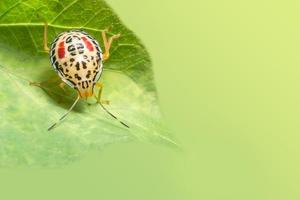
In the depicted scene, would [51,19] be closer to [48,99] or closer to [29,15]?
[29,15]

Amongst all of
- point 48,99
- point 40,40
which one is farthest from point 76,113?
point 40,40

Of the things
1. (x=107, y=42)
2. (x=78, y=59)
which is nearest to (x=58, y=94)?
(x=78, y=59)

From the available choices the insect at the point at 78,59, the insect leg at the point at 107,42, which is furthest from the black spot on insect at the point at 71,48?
the insect leg at the point at 107,42

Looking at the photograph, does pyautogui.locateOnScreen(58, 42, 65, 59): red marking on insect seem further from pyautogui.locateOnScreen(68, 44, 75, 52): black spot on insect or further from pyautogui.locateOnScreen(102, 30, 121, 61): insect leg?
pyautogui.locateOnScreen(102, 30, 121, 61): insect leg

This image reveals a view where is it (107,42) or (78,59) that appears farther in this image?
(78,59)

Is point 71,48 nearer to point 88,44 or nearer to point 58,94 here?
point 88,44

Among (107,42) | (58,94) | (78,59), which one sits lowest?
(58,94)
